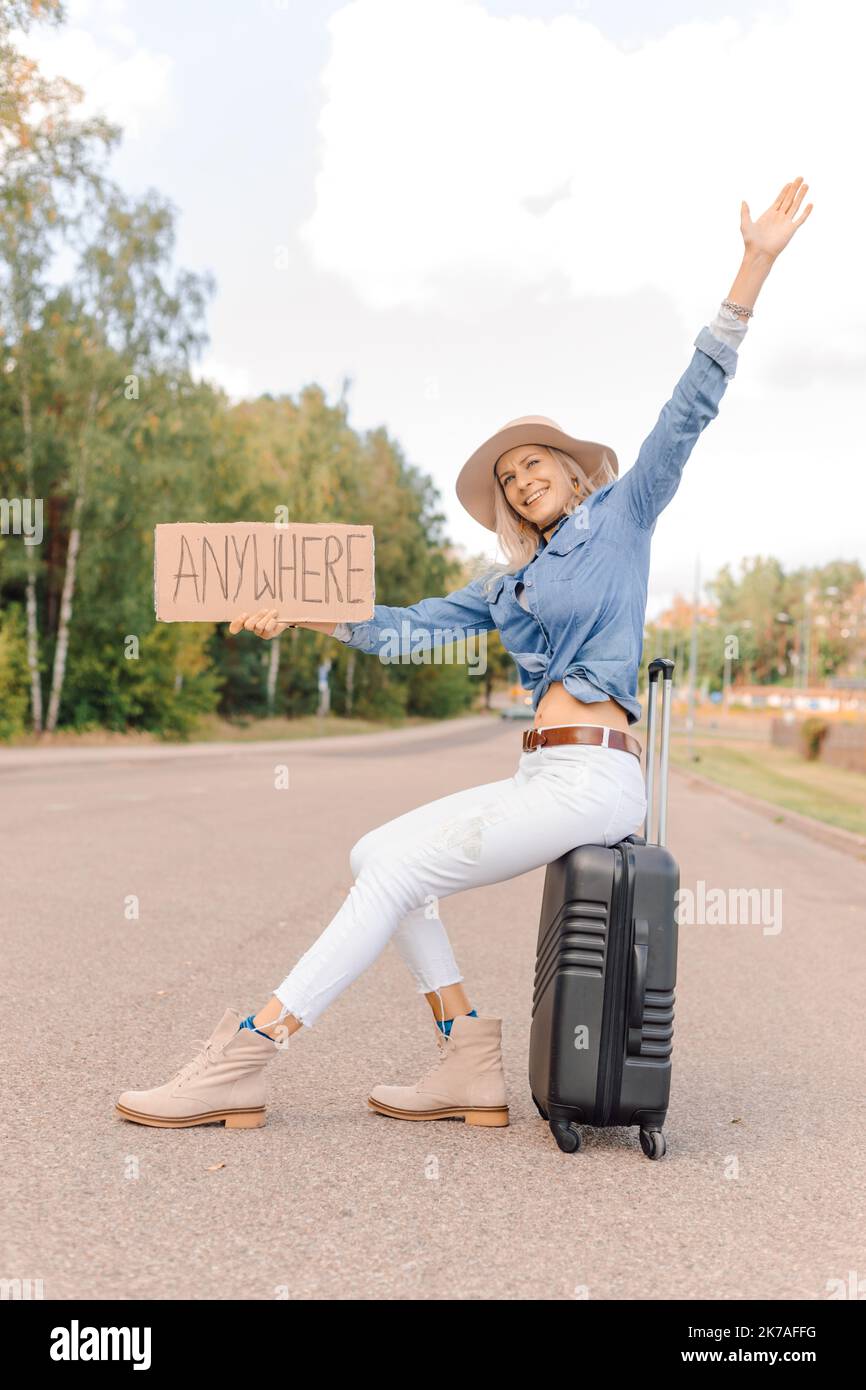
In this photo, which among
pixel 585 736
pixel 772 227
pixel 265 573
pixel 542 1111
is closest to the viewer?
pixel 772 227

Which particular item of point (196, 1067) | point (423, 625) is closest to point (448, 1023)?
point (196, 1067)

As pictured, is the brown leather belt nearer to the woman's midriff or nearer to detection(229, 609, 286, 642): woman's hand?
the woman's midriff

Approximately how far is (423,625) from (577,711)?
2.15 ft

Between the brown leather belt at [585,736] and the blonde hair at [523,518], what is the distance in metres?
0.54

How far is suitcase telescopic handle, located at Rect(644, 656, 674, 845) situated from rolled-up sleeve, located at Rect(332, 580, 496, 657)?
0.53 meters

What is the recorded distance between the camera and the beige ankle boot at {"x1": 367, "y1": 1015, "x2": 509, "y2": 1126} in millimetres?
3645

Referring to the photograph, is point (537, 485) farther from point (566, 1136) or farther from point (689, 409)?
point (566, 1136)

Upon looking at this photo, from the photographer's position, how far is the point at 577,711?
3.49 metres

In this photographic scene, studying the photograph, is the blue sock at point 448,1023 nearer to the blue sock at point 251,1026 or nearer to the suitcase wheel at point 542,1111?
the suitcase wheel at point 542,1111

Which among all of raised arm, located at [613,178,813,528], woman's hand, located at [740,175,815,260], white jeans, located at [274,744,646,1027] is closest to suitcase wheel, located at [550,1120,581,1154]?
white jeans, located at [274,744,646,1027]

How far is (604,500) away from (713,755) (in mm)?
31401

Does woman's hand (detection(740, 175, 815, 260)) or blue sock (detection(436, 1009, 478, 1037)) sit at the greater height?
woman's hand (detection(740, 175, 815, 260))
